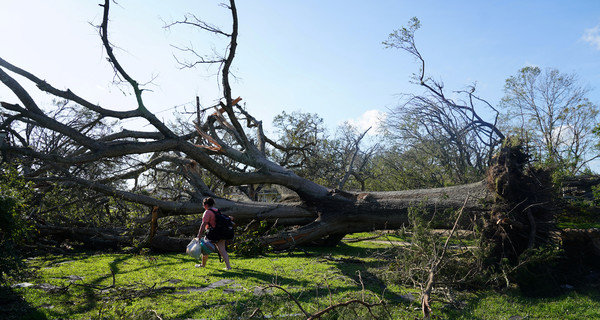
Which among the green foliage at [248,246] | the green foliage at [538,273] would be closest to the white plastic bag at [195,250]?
the green foliage at [248,246]

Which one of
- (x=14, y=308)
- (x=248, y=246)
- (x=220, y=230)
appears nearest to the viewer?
(x=14, y=308)

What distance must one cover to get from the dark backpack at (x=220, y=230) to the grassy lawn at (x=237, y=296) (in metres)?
0.53

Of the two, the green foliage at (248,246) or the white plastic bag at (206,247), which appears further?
the green foliage at (248,246)

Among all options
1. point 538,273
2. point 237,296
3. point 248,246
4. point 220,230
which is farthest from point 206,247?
point 538,273

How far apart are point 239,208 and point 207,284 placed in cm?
414

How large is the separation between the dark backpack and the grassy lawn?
53 centimetres

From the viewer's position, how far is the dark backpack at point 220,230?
713cm

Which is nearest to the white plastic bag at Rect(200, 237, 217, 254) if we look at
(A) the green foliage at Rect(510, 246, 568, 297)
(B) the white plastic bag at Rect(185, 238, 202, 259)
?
(B) the white plastic bag at Rect(185, 238, 202, 259)

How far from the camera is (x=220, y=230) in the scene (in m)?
7.16

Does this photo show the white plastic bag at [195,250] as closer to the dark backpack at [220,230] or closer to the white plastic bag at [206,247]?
the white plastic bag at [206,247]

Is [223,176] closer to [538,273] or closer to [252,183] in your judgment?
[252,183]

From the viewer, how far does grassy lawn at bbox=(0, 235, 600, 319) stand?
13.4ft

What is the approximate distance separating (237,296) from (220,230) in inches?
95.3

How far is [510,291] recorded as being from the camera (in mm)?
5012
